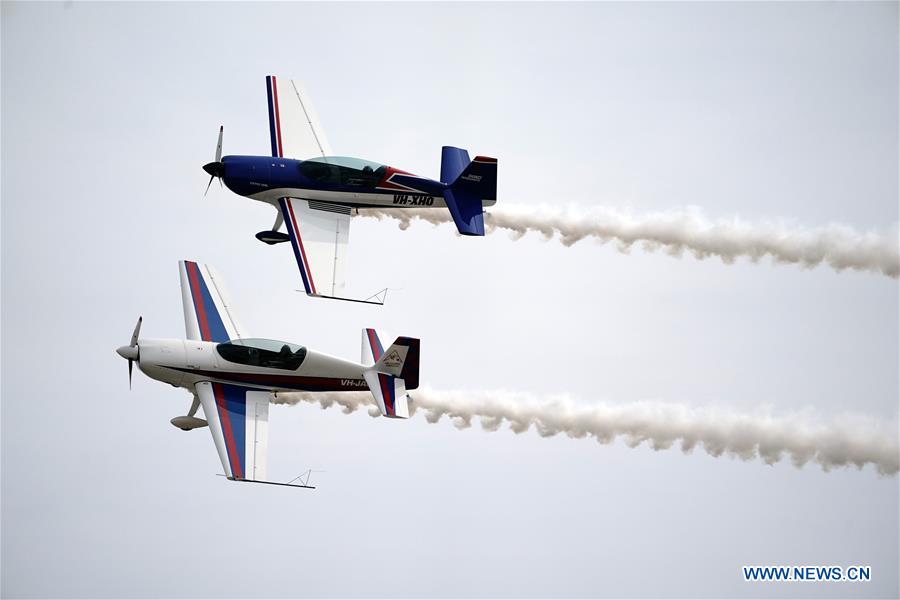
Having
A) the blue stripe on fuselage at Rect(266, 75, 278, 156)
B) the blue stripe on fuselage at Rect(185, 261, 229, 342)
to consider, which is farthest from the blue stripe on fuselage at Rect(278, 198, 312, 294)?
the blue stripe on fuselage at Rect(185, 261, 229, 342)

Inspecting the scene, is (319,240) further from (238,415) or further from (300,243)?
(238,415)

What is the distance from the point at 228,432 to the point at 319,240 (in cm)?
509

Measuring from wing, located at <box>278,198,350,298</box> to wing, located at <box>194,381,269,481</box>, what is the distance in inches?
106

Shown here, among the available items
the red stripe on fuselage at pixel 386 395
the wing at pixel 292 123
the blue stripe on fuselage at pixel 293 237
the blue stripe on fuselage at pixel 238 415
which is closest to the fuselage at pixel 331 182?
the blue stripe on fuselage at pixel 293 237

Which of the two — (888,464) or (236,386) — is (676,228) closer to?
(888,464)

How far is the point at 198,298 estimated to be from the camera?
34125 millimetres

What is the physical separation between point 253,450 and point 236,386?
5.52 feet

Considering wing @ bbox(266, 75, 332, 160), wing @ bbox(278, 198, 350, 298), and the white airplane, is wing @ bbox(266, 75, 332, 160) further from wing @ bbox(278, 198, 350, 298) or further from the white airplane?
the white airplane

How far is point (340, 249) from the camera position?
1363 inches

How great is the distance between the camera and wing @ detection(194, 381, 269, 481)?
1238 inches

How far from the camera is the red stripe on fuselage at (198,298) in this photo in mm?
33594

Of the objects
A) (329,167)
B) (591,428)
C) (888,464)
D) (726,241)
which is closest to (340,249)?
(329,167)

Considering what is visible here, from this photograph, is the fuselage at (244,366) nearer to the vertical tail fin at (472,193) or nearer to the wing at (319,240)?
the wing at (319,240)

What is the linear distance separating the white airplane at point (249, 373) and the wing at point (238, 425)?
0.02m
